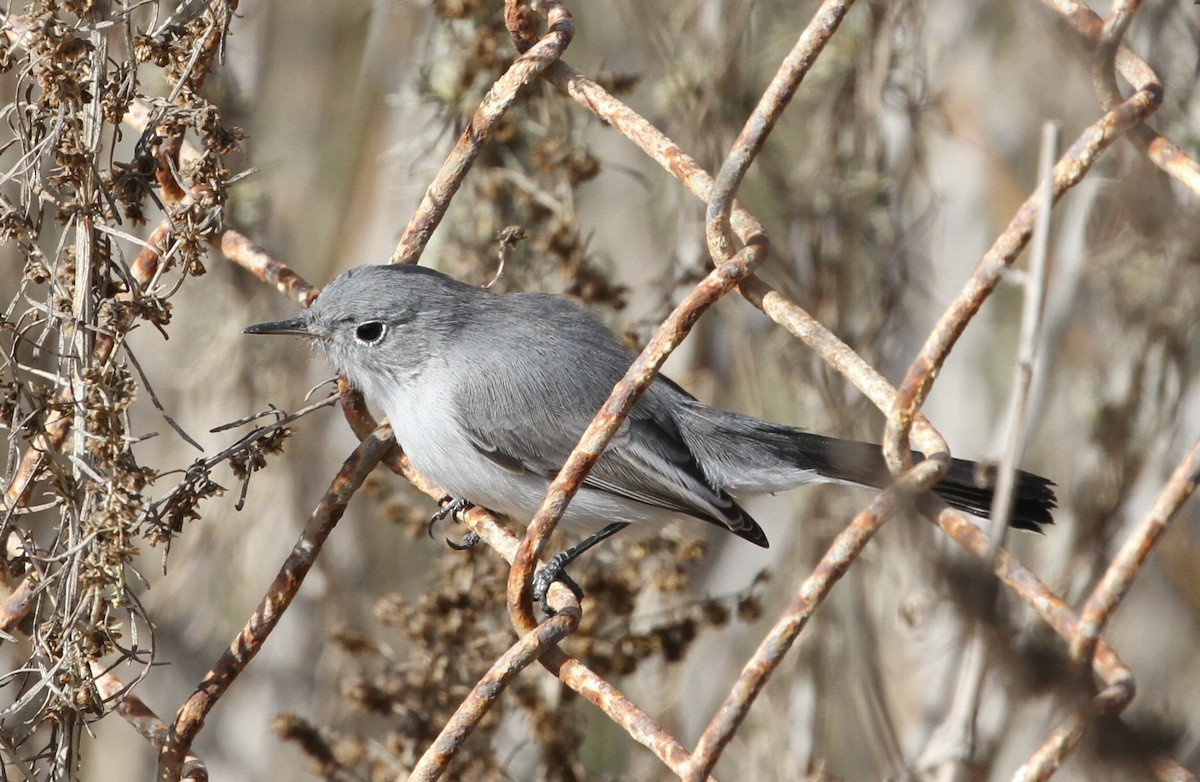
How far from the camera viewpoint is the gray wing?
2.66m

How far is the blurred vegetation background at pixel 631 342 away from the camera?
154 cm

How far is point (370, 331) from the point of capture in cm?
260

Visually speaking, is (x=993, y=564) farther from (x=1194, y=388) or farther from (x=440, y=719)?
(x=1194, y=388)

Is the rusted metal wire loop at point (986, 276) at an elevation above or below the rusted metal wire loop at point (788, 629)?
above

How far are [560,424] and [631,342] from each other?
24 centimetres

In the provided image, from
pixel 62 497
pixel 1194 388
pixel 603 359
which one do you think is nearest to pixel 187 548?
pixel 603 359

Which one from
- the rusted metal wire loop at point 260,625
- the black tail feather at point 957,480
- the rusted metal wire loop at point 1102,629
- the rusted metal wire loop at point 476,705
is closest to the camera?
the rusted metal wire loop at point 1102,629

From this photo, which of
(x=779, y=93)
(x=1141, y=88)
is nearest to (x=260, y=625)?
(x=779, y=93)

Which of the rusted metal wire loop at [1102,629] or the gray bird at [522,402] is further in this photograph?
the gray bird at [522,402]

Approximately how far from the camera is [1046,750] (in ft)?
3.49

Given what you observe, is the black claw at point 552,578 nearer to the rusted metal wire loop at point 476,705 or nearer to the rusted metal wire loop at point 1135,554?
the rusted metal wire loop at point 476,705

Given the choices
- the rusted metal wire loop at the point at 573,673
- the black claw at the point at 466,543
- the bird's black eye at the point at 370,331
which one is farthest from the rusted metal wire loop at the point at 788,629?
the bird's black eye at the point at 370,331

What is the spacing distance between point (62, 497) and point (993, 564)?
3.31ft

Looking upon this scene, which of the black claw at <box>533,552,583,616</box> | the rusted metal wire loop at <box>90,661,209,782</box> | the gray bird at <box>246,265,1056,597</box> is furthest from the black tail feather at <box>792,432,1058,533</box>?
the rusted metal wire loop at <box>90,661,209,782</box>
